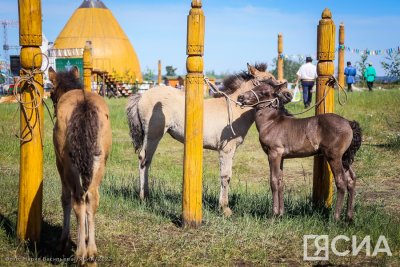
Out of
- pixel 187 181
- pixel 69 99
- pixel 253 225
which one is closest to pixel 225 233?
pixel 253 225

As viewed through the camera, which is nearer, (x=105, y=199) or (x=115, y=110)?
(x=105, y=199)

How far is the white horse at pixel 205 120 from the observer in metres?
7.89

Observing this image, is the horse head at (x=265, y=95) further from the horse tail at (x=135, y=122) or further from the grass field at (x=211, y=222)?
the horse tail at (x=135, y=122)

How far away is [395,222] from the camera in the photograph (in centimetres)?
645

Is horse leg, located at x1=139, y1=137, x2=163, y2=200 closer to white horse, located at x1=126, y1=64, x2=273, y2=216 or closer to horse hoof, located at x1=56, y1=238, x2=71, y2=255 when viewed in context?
white horse, located at x1=126, y1=64, x2=273, y2=216

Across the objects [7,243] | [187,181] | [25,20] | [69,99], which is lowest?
[7,243]

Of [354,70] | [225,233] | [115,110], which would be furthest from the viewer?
[354,70]

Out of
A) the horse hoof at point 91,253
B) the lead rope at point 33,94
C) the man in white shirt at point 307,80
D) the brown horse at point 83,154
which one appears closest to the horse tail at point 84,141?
the brown horse at point 83,154

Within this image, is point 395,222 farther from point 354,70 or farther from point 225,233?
point 354,70

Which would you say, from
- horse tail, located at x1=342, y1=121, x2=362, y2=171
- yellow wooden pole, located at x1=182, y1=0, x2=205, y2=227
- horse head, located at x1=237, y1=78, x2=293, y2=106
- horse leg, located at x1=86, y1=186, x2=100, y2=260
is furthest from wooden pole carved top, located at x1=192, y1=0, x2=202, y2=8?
horse leg, located at x1=86, y1=186, x2=100, y2=260

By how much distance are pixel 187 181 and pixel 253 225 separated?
971mm

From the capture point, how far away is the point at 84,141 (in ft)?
16.0

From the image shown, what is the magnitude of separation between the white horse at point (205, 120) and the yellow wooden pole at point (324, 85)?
101 centimetres

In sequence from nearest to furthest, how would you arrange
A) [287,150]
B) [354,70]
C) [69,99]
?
[69,99]
[287,150]
[354,70]
